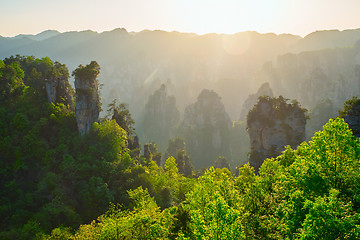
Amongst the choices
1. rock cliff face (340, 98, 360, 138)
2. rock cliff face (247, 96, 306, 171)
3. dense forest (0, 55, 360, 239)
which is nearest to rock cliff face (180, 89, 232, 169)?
dense forest (0, 55, 360, 239)

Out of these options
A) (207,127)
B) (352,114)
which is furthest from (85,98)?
(207,127)

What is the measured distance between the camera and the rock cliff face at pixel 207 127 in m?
172

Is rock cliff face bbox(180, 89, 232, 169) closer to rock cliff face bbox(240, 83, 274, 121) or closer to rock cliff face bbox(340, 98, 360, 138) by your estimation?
rock cliff face bbox(240, 83, 274, 121)

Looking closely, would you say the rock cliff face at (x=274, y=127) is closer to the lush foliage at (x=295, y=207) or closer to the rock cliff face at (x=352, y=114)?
the rock cliff face at (x=352, y=114)

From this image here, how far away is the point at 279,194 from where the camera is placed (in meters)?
24.5

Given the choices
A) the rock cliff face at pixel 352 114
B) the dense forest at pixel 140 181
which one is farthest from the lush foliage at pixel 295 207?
the rock cliff face at pixel 352 114

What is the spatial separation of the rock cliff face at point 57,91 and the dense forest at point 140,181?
27cm

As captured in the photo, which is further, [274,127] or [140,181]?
[274,127]

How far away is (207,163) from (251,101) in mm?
67545

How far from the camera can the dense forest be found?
18.3 metres

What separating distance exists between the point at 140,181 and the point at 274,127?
40345 millimetres

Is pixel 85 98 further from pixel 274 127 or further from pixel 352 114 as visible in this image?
pixel 352 114

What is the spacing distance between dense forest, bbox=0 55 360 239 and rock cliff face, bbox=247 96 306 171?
0.29 m

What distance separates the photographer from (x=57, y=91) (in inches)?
2453
